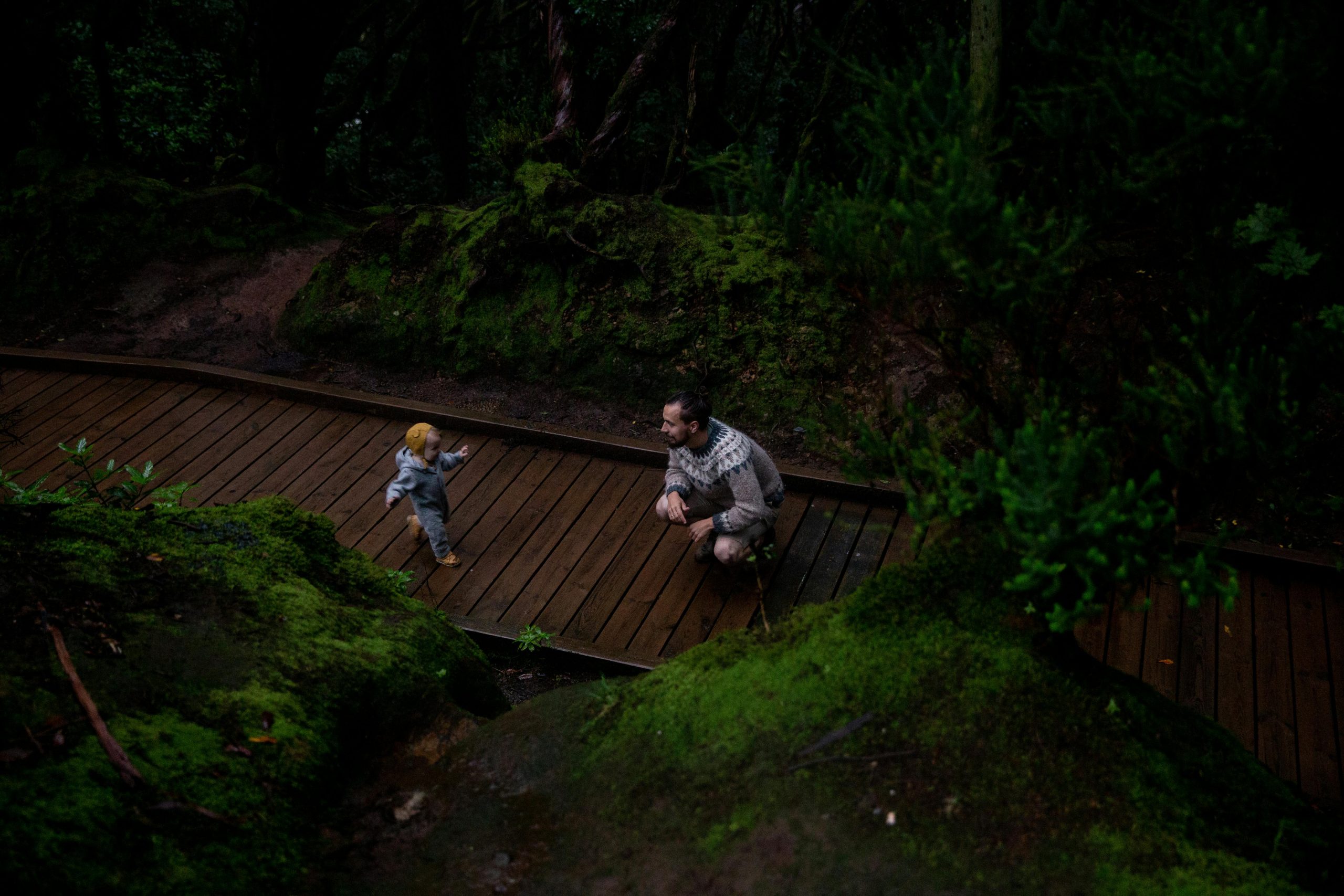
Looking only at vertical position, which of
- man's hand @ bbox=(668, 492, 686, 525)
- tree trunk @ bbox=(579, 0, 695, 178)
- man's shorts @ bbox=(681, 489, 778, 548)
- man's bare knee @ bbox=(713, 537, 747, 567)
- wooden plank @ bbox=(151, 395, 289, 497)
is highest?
tree trunk @ bbox=(579, 0, 695, 178)

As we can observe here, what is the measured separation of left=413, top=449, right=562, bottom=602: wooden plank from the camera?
5660 mm

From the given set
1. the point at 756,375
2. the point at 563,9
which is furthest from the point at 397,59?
the point at 756,375

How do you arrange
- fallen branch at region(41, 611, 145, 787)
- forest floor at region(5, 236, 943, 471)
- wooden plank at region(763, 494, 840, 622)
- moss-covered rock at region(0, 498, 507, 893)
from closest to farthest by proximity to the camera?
moss-covered rock at region(0, 498, 507, 893)
fallen branch at region(41, 611, 145, 787)
wooden plank at region(763, 494, 840, 622)
forest floor at region(5, 236, 943, 471)

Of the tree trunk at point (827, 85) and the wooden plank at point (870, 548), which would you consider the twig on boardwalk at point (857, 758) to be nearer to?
the wooden plank at point (870, 548)

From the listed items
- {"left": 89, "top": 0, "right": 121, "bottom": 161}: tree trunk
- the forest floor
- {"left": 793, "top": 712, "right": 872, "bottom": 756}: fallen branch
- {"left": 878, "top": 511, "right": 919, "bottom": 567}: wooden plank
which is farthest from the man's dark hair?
{"left": 89, "top": 0, "right": 121, "bottom": 161}: tree trunk

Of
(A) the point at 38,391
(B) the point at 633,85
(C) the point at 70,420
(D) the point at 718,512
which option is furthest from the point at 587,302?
(A) the point at 38,391

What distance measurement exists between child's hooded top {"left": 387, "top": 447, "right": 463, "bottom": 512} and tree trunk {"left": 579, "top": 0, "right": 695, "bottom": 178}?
3.85m

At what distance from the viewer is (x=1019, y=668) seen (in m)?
2.50

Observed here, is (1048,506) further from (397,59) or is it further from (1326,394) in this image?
(397,59)

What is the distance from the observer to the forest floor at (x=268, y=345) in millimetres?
6988

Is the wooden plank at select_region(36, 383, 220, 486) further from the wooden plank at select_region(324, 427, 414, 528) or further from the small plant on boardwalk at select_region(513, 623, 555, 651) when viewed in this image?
the small plant on boardwalk at select_region(513, 623, 555, 651)

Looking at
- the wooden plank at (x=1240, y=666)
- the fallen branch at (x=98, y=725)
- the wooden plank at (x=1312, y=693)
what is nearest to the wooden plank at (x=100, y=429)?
the fallen branch at (x=98, y=725)

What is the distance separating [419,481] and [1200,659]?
14.8 ft

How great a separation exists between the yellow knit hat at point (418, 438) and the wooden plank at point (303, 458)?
1.55 metres
